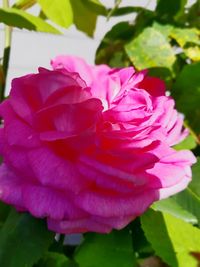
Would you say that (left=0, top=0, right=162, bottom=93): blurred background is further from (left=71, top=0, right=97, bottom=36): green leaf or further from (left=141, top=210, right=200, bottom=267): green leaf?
(left=141, top=210, right=200, bottom=267): green leaf

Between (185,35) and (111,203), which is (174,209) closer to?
(111,203)

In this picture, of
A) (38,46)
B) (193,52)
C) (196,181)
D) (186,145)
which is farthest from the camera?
(38,46)

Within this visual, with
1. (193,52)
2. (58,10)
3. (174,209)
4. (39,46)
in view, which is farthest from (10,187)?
(39,46)

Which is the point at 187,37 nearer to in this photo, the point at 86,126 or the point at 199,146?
the point at 199,146

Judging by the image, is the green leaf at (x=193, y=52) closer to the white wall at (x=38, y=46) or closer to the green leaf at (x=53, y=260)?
the green leaf at (x=53, y=260)

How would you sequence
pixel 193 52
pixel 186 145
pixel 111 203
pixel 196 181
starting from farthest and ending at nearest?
pixel 193 52 < pixel 186 145 < pixel 196 181 < pixel 111 203
